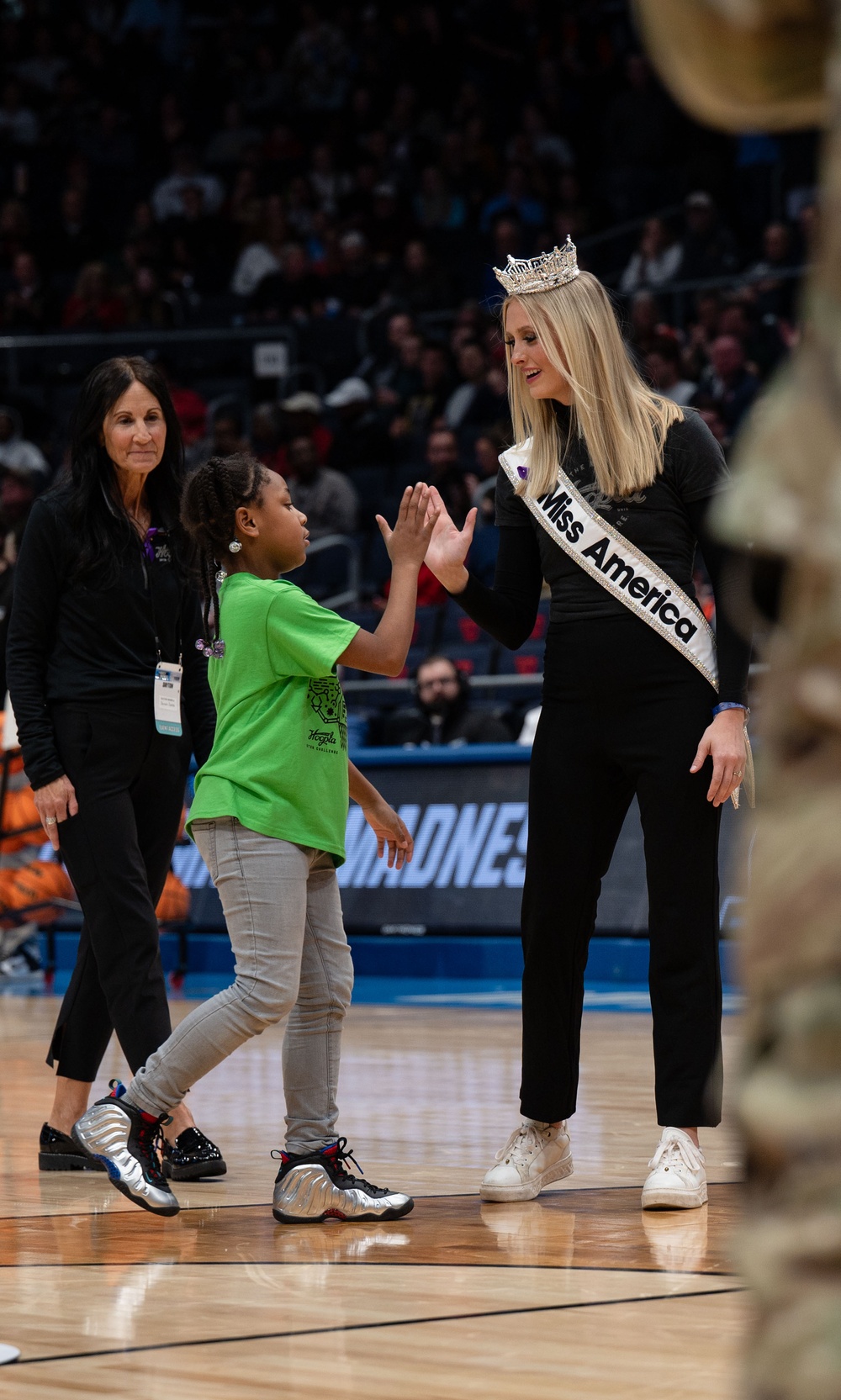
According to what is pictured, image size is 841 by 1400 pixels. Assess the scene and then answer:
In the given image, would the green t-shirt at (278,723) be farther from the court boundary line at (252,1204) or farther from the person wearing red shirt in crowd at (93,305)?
the person wearing red shirt in crowd at (93,305)

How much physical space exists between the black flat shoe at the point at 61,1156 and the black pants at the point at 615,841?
117cm

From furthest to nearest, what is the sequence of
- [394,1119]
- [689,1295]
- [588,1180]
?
[394,1119] → [588,1180] → [689,1295]

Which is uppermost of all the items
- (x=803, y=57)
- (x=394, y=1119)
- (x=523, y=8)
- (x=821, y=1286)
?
(x=523, y=8)

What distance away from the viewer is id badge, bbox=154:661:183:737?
436 cm

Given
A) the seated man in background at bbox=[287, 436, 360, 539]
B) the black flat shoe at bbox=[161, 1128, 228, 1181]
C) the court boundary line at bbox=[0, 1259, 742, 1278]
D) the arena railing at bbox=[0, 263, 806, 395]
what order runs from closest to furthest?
the court boundary line at bbox=[0, 1259, 742, 1278], the black flat shoe at bbox=[161, 1128, 228, 1181], the seated man in background at bbox=[287, 436, 360, 539], the arena railing at bbox=[0, 263, 806, 395]

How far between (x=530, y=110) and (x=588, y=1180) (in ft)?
45.0

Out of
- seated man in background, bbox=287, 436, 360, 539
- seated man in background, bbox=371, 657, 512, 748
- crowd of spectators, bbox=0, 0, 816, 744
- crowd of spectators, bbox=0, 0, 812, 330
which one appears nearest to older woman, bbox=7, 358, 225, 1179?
seated man in background, bbox=371, 657, 512, 748

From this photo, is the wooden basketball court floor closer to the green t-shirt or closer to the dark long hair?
the green t-shirt

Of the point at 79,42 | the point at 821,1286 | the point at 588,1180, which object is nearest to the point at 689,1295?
the point at 588,1180

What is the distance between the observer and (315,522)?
45.1ft

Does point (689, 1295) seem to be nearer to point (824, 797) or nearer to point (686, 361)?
point (824, 797)

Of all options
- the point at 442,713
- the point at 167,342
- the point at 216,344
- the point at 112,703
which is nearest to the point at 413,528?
the point at 112,703

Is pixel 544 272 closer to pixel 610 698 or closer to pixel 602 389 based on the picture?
pixel 602 389

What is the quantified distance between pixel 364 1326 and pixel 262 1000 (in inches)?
37.7
